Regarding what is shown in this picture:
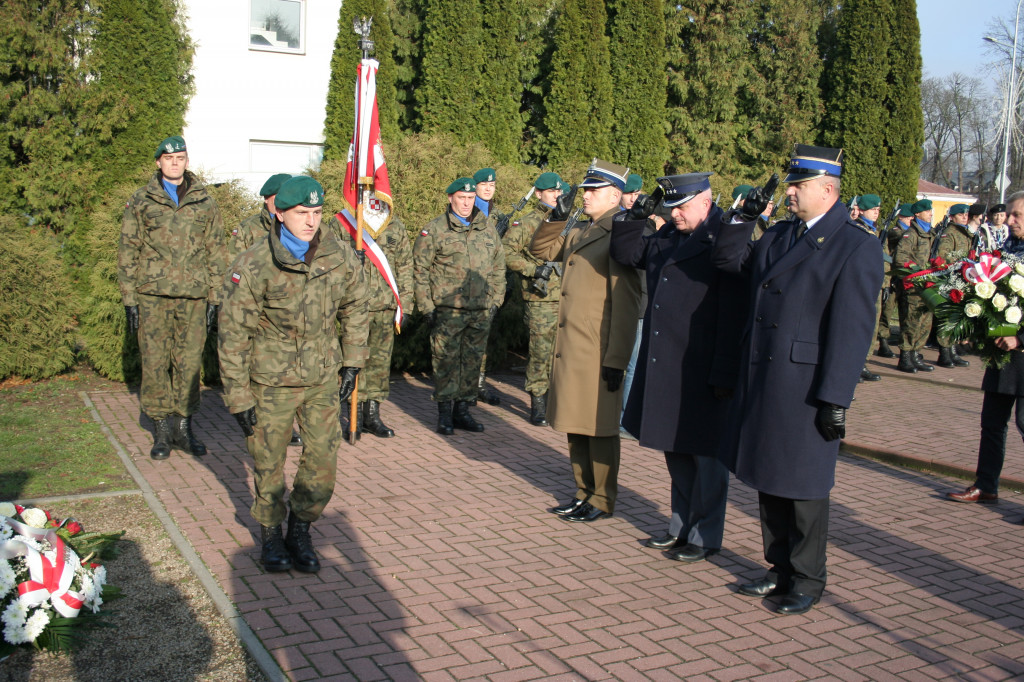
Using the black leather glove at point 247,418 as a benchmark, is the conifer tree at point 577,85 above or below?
above

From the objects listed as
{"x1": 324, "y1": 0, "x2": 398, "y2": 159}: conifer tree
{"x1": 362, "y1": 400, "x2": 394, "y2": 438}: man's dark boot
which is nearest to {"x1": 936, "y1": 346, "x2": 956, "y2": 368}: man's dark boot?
{"x1": 362, "y1": 400, "x2": 394, "y2": 438}: man's dark boot

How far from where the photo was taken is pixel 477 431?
8742mm

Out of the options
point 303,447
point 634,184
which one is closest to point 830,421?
point 303,447

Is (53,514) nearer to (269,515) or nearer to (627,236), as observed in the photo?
(269,515)

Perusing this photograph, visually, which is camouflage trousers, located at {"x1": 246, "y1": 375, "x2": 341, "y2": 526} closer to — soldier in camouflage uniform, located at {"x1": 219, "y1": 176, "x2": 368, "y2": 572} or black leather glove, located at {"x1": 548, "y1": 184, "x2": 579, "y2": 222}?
soldier in camouflage uniform, located at {"x1": 219, "y1": 176, "x2": 368, "y2": 572}

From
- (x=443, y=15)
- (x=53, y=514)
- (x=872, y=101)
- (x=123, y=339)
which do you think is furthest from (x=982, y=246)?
(x=872, y=101)

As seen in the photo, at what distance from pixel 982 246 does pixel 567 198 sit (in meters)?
4.29

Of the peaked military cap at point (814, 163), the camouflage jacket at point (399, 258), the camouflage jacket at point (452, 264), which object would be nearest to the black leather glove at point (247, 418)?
the peaked military cap at point (814, 163)

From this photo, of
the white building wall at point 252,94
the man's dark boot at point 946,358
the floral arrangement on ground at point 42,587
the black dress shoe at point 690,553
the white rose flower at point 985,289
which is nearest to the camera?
the floral arrangement on ground at point 42,587

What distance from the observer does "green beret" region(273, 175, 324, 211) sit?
15.6 ft

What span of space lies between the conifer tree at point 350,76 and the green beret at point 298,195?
477 inches

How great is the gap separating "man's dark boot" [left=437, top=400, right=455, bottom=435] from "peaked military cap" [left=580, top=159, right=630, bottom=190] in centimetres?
321

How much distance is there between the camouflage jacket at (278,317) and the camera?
4.83 meters

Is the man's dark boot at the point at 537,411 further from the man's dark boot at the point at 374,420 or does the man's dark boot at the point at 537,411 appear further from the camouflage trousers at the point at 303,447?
the camouflage trousers at the point at 303,447
